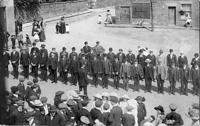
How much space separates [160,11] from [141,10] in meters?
1.54

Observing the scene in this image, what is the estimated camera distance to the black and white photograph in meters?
11.3

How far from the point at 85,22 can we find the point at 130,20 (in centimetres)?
463

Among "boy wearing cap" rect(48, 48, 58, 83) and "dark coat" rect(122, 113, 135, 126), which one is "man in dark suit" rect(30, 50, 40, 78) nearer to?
"boy wearing cap" rect(48, 48, 58, 83)

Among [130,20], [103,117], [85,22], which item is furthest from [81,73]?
[85,22]

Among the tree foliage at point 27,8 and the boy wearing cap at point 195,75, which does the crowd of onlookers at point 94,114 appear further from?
the tree foliage at point 27,8

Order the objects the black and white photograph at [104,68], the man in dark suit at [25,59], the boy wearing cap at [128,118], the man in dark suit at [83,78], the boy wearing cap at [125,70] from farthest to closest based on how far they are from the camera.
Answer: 1. the man in dark suit at [25,59]
2. the boy wearing cap at [125,70]
3. the man in dark suit at [83,78]
4. the black and white photograph at [104,68]
5. the boy wearing cap at [128,118]

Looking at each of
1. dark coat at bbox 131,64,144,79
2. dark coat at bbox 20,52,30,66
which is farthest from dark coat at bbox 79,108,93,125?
dark coat at bbox 20,52,30,66

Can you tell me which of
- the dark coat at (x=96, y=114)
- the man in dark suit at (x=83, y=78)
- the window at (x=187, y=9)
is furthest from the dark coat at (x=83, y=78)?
the window at (x=187, y=9)

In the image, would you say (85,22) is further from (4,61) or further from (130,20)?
(4,61)

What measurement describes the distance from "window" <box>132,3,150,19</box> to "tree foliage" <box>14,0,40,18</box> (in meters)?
8.03

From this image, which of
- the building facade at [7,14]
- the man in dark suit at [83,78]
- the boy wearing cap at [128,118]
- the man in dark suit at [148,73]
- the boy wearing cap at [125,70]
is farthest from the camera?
the building facade at [7,14]

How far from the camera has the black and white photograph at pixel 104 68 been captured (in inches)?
443

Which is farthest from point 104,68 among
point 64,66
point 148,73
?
point 148,73

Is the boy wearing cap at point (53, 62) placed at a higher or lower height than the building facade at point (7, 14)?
lower
